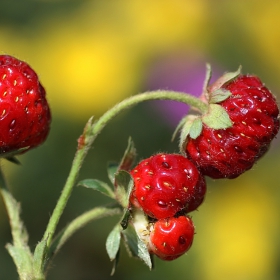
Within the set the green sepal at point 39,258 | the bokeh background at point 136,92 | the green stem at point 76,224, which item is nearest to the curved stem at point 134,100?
the green stem at point 76,224

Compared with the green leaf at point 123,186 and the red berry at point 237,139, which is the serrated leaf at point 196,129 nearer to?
the red berry at point 237,139

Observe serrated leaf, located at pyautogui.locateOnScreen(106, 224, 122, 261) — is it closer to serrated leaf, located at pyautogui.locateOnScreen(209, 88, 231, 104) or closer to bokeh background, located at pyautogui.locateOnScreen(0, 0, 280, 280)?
serrated leaf, located at pyautogui.locateOnScreen(209, 88, 231, 104)

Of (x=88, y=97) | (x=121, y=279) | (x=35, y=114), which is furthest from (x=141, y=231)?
(x=88, y=97)

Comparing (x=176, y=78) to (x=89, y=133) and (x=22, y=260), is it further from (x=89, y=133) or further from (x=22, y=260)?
(x=22, y=260)

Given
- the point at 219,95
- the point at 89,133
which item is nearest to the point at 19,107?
the point at 89,133

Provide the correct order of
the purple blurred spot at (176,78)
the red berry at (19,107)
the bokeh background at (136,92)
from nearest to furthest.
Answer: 1. the red berry at (19,107)
2. the bokeh background at (136,92)
3. the purple blurred spot at (176,78)
